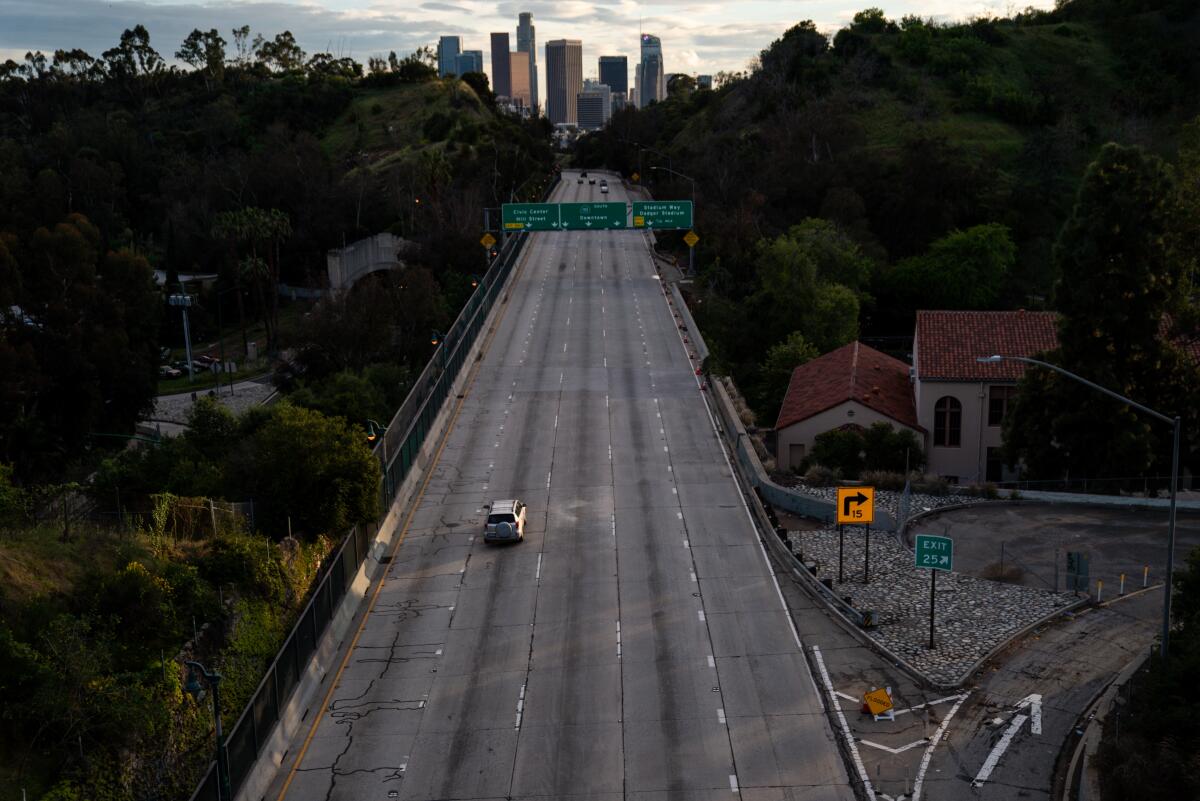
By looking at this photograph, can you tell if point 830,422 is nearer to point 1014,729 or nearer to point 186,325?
point 1014,729

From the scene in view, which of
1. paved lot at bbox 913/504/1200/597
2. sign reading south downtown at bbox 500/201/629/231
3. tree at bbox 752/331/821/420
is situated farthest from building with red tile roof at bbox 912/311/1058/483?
sign reading south downtown at bbox 500/201/629/231

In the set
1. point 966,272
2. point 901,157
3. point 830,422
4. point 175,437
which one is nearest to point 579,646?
point 175,437

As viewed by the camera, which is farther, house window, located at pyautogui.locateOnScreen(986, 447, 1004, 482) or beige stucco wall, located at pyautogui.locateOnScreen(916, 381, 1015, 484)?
house window, located at pyautogui.locateOnScreen(986, 447, 1004, 482)

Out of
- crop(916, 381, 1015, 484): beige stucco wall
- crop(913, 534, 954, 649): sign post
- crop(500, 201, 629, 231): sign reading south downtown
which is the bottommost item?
crop(916, 381, 1015, 484): beige stucco wall

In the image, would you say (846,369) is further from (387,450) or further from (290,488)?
(290,488)

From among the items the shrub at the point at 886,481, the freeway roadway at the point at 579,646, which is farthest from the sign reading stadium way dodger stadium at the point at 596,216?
the shrub at the point at 886,481

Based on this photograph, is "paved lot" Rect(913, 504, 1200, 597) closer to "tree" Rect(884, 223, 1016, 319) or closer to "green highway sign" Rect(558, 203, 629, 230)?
"tree" Rect(884, 223, 1016, 319)

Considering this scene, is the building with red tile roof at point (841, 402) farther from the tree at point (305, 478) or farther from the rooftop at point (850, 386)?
the tree at point (305, 478)
